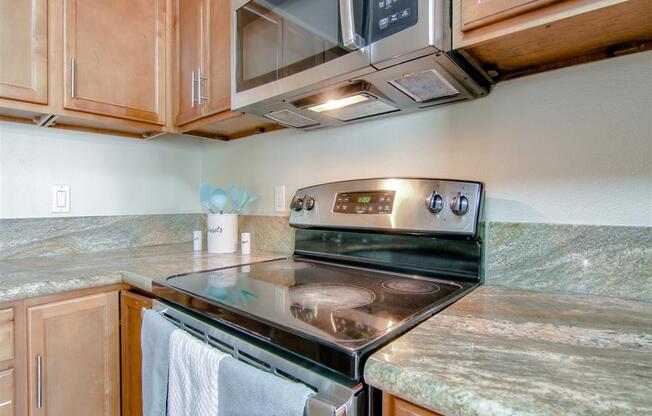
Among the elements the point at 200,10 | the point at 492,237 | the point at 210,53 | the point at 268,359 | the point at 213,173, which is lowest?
the point at 268,359

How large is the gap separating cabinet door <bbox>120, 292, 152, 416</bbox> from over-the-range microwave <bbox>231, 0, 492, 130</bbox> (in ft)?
2.50

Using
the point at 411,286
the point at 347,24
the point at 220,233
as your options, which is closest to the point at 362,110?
the point at 347,24

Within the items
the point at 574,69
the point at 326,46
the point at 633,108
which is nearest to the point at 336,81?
the point at 326,46

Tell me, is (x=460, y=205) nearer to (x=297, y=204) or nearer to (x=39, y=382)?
(x=297, y=204)

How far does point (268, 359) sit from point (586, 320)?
0.63 m

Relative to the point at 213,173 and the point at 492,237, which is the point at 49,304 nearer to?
the point at 213,173

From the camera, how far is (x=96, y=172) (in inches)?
64.9

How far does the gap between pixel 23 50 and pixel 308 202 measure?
114 centimetres

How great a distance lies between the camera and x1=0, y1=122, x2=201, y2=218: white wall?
55.9 inches

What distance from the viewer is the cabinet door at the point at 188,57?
143cm

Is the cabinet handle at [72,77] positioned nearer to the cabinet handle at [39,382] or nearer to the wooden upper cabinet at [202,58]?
the wooden upper cabinet at [202,58]

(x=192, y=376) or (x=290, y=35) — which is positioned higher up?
(x=290, y=35)

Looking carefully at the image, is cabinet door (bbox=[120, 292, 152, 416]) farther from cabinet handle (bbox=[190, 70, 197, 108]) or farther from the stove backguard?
cabinet handle (bbox=[190, 70, 197, 108])

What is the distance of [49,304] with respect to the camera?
1.02 meters
